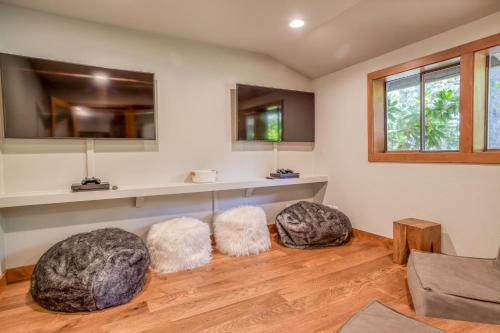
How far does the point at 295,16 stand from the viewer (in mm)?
2752

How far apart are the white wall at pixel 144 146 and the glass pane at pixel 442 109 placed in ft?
5.40

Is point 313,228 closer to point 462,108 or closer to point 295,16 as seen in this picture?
point 462,108

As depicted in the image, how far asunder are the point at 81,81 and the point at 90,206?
1232mm

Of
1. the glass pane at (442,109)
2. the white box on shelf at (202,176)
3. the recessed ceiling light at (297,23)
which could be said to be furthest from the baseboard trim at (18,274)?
the glass pane at (442,109)

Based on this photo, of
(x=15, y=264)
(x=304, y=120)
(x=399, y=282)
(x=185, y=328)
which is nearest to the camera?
(x=185, y=328)

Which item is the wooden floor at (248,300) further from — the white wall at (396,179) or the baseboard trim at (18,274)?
the white wall at (396,179)

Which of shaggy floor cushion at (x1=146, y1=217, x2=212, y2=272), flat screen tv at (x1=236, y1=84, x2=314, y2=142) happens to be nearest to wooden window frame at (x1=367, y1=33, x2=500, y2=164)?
flat screen tv at (x1=236, y1=84, x2=314, y2=142)

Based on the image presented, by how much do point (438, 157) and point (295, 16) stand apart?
6.52ft

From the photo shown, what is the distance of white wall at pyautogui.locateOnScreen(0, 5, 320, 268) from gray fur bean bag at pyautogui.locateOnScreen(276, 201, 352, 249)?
1.92 feet

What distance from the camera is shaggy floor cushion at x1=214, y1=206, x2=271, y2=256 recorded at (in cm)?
305

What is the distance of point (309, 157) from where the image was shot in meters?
4.22

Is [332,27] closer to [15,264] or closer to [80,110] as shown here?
[80,110]

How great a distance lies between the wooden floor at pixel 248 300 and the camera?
1.81 metres

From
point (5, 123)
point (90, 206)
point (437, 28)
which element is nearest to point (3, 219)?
point (90, 206)
